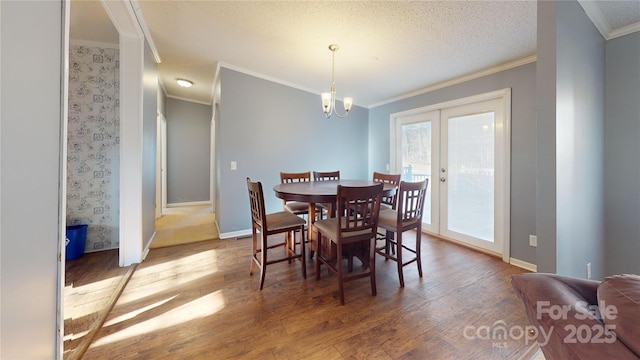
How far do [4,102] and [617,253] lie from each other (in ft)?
13.1

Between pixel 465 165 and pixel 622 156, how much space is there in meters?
1.31

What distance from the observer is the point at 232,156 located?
3.43m

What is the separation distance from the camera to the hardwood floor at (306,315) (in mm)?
1397

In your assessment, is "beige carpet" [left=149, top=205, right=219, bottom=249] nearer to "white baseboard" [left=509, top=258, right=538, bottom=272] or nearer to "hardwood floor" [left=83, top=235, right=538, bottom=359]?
"hardwood floor" [left=83, top=235, right=538, bottom=359]

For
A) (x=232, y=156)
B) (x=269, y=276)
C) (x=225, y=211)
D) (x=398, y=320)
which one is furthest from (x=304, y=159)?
(x=398, y=320)

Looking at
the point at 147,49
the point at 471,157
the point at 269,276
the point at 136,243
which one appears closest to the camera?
the point at 269,276

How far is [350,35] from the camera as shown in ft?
7.82

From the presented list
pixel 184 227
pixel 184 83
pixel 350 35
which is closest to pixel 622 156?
pixel 350 35

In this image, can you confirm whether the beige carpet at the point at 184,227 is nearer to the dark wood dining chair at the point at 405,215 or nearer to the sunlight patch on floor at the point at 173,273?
the sunlight patch on floor at the point at 173,273

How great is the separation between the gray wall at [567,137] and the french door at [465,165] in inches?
30.9

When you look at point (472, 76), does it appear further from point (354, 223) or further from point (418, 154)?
point (354, 223)

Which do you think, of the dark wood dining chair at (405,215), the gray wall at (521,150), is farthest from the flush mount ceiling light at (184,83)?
the gray wall at (521,150)

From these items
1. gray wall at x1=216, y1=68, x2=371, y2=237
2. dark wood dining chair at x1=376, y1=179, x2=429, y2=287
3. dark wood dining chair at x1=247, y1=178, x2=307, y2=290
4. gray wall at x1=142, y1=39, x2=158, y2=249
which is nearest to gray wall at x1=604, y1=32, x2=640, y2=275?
dark wood dining chair at x1=376, y1=179, x2=429, y2=287

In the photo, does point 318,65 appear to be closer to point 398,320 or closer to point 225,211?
point 225,211
